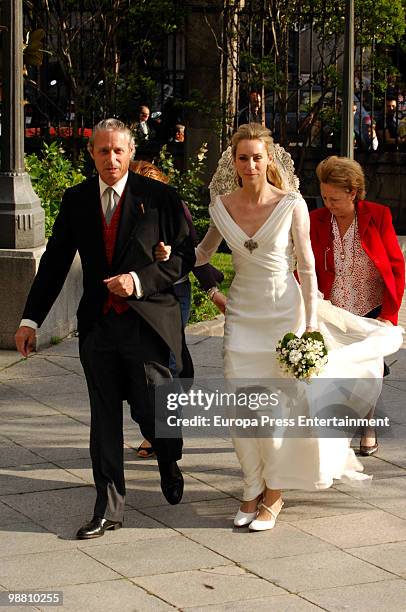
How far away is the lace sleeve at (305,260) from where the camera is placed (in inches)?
262

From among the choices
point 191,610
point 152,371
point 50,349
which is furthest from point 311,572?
point 50,349

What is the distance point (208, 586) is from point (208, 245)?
6.85 feet

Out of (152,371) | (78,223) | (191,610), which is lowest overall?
(191,610)

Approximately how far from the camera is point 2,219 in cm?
1060

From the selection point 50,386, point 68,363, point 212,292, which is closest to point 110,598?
point 212,292

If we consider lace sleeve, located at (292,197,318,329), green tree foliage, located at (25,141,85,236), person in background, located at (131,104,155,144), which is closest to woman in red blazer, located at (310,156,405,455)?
lace sleeve, located at (292,197,318,329)

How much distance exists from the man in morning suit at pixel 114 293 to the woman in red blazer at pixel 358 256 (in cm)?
156

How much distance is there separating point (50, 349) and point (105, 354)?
13.7ft

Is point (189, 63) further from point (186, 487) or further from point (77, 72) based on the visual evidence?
point (186, 487)

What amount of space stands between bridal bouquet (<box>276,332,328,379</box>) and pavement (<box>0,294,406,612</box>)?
0.78 meters

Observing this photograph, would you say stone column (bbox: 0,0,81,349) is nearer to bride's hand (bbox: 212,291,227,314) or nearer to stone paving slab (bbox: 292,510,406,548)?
bride's hand (bbox: 212,291,227,314)

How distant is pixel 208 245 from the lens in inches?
279

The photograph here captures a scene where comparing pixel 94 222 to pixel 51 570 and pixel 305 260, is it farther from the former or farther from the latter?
pixel 51 570

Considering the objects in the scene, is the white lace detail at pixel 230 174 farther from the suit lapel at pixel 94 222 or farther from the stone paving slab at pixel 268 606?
the stone paving slab at pixel 268 606
